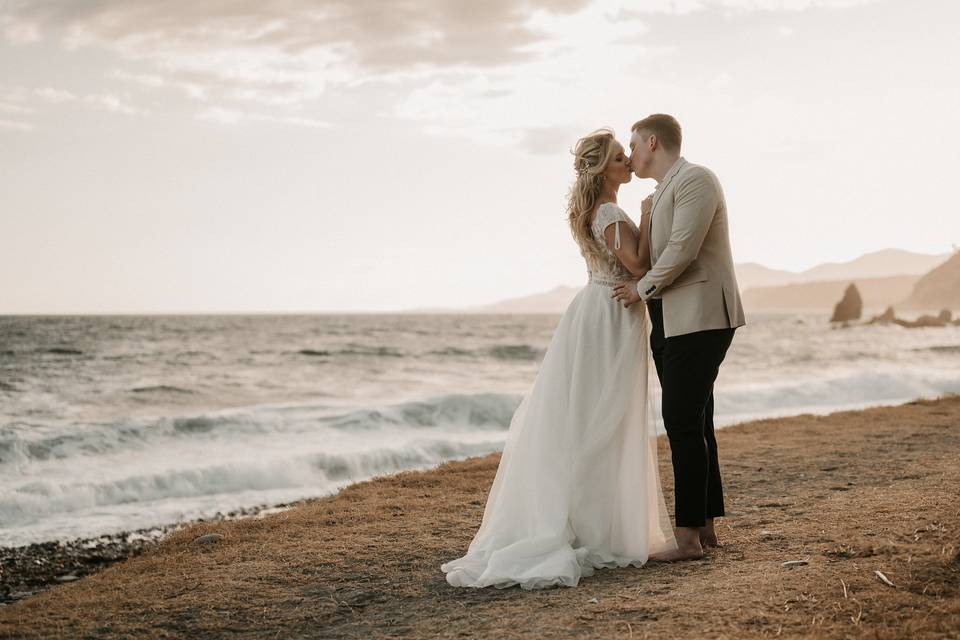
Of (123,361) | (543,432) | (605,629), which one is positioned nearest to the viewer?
(605,629)

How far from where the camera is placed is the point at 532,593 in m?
4.03

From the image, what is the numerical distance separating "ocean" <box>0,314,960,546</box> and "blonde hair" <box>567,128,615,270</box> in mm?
5803

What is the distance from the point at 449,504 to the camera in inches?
262

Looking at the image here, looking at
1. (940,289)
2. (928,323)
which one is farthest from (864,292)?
(928,323)

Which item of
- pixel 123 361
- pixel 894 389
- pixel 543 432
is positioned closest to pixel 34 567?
pixel 543 432

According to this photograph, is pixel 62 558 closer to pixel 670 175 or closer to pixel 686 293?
pixel 686 293

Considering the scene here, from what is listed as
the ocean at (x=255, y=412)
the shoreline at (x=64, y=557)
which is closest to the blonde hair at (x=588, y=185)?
the shoreline at (x=64, y=557)

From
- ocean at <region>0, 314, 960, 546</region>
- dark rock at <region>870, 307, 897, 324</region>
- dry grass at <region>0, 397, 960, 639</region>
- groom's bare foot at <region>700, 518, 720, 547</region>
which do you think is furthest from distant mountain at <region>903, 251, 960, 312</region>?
groom's bare foot at <region>700, 518, 720, 547</region>

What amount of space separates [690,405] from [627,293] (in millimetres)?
711

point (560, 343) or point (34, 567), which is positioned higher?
point (560, 343)

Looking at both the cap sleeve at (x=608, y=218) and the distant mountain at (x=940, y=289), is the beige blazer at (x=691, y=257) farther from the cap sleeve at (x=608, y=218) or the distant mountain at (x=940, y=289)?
the distant mountain at (x=940, y=289)

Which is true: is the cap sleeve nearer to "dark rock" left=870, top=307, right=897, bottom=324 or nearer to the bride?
the bride

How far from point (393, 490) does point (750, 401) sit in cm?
1358

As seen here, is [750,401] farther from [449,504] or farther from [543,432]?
[543,432]
